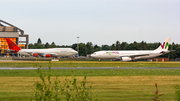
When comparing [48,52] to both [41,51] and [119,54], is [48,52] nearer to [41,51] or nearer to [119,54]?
[41,51]

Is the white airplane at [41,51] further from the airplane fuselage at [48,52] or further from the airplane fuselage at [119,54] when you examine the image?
the airplane fuselage at [119,54]

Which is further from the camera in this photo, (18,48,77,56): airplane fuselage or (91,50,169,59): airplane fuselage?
(18,48,77,56): airplane fuselage

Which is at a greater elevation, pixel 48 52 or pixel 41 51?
pixel 41 51

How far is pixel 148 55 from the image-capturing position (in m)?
76.8

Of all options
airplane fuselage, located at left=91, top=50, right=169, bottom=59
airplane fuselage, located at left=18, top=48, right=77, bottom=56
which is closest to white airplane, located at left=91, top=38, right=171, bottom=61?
airplane fuselage, located at left=91, top=50, right=169, bottom=59

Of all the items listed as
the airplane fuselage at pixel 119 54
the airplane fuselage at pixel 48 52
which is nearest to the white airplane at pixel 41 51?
the airplane fuselage at pixel 48 52

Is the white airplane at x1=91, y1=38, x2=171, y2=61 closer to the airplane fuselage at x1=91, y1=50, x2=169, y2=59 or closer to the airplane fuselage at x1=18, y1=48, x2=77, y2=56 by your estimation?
the airplane fuselage at x1=91, y1=50, x2=169, y2=59

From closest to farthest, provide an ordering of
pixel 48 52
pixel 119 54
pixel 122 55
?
1. pixel 119 54
2. pixel 122 55
3. pixel 48 52

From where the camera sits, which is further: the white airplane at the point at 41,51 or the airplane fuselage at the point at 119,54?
the white airplane at the point at 41,51

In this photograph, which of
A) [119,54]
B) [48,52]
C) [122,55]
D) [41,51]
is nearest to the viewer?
[119,54]

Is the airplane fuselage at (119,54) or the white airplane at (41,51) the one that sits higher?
the white airplane at (41,51)

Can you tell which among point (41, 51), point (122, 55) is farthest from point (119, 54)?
point (41, 51)

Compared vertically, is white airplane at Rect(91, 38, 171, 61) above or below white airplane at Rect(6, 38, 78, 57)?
below

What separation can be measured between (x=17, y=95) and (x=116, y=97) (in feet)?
18.8
